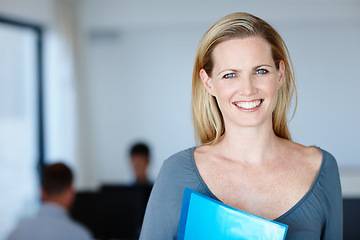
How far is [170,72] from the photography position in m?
6.07

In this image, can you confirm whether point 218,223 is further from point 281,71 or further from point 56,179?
point 56,179

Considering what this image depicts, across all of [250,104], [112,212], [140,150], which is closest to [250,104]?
[250,104]

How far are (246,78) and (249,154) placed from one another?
233mm

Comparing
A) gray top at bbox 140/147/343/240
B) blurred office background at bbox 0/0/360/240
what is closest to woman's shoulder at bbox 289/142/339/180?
gray top at bbox 140/147/343/240

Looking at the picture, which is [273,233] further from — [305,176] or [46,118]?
[46,118]

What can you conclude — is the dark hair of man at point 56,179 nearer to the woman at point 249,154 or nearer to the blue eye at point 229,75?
the woman at point 249,154

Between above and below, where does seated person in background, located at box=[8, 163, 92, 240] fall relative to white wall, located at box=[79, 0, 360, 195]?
below

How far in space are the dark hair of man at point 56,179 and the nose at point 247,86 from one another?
2.06 metres

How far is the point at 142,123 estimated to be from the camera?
6176mm

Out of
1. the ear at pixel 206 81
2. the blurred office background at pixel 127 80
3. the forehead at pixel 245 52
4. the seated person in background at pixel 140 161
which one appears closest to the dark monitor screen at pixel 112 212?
the seated person in background at pixel 140 161

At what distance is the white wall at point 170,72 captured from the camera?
5.79m

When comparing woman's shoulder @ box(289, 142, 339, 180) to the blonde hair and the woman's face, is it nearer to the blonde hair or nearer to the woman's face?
the blonde hair

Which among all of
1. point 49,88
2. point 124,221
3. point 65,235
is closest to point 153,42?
point 49,88

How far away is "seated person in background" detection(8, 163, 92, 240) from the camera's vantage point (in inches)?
109
